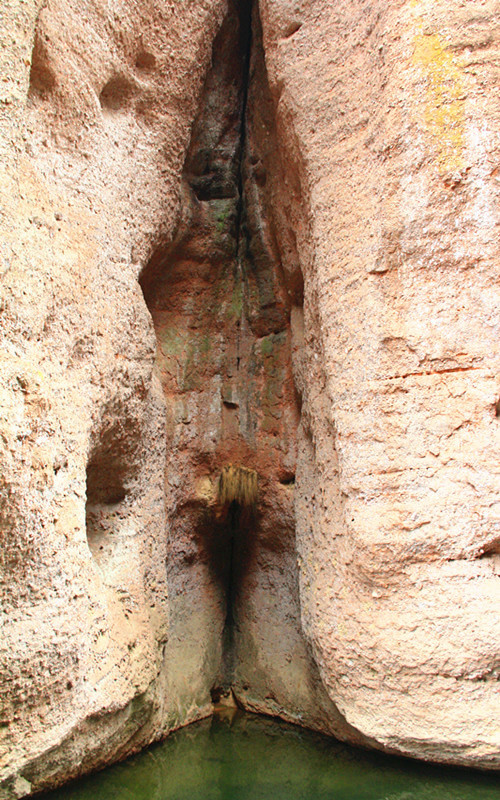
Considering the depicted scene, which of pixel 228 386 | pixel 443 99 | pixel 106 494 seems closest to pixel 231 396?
pixel 228 386

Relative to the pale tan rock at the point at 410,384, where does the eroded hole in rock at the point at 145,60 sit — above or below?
above

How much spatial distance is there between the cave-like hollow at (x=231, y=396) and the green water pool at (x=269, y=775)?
251mm

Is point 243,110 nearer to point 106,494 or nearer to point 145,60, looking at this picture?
point 145,60

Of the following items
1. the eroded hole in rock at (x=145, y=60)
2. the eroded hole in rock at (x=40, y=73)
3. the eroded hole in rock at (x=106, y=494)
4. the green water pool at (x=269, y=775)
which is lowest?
the green water pool at (x=269, y=775)

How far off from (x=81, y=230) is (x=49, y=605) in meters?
1.01

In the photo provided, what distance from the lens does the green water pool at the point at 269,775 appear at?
1732mm

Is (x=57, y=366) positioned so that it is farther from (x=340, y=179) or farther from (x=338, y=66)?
(x=338, y=66)

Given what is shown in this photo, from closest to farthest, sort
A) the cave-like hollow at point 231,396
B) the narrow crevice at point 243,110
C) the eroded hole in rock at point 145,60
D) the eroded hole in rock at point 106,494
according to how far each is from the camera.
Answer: the eroded hole in rock at point 106,494 < the eroded hole in rock at point 145,60 < the cave-like hollow at point 231,396 < the narrow crevice at point 243,110

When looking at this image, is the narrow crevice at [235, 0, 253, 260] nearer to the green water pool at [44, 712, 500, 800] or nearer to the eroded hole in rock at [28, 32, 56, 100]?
the eroded hole in rock at [28, 32, 56, 100]

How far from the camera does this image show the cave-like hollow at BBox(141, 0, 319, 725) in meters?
2.51

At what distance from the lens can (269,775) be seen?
191 cm

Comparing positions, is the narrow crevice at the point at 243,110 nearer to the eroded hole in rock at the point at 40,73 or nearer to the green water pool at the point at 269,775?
the eroded hole in rock at the point at 40,73

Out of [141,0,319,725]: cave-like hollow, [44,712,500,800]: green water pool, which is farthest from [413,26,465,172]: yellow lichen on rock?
[44,712,500,800]: green water pool

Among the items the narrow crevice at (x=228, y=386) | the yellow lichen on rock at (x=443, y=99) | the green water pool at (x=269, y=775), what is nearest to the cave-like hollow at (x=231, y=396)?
the narrow crevice at (x=228, y=386)
